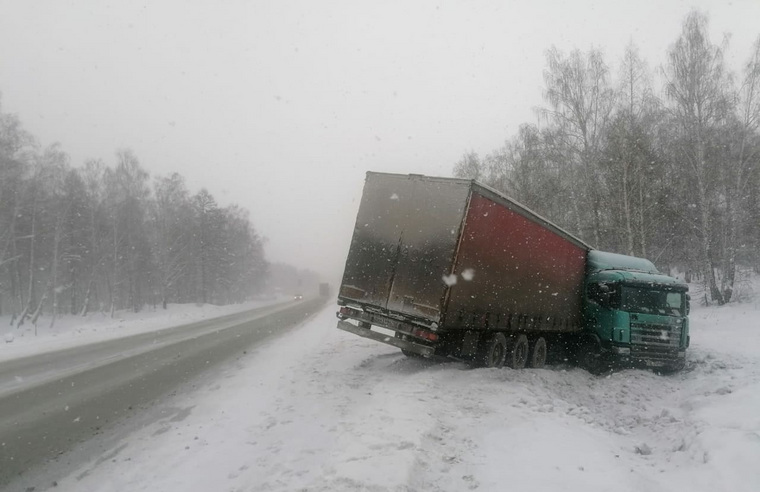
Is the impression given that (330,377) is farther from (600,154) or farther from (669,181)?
(669,181)

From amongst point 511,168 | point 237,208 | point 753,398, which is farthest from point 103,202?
point 753,398

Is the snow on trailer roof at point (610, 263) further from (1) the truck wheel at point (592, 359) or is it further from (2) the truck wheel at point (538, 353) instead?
(2) the truck wheel at point (538, 353)

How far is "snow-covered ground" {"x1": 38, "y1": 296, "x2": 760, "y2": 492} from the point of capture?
471cm

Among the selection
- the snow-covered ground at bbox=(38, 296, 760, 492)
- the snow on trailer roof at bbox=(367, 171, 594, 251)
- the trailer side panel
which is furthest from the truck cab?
the snow on trailer roof at bbox=(367, 171, 594, 251)

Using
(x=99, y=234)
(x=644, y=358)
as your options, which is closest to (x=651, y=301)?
(x=644, y=358)

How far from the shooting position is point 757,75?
A: 22.7m

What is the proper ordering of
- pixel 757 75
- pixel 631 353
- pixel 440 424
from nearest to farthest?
pixel 440 424 → pixel 631 353 → pixel 757 75

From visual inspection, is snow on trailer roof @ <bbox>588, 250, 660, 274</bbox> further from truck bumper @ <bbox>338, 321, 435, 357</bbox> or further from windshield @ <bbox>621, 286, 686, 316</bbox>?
truck bumper @ <bbox>338, 321, 435, 357</bbox>

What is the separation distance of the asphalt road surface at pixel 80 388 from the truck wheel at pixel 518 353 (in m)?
7.24

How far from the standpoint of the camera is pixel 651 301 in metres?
13.0

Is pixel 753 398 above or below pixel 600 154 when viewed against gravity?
Answer: below

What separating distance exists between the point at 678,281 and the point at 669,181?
1472cm

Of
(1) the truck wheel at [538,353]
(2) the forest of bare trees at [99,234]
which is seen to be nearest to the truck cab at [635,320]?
(1) the truck wheel at [538,353]

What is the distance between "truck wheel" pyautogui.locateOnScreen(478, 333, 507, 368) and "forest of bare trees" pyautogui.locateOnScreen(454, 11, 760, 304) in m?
16.5
